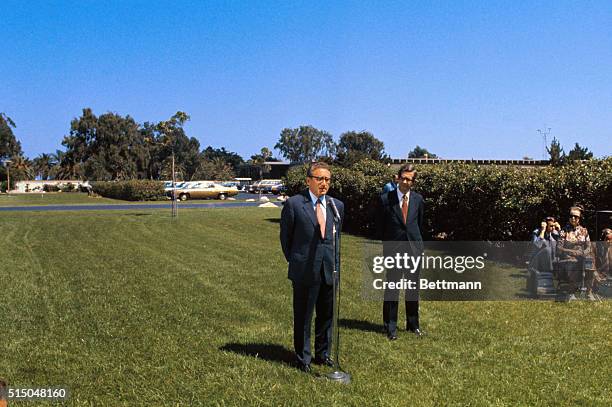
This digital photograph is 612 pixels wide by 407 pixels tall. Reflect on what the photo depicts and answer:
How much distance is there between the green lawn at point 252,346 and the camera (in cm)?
525

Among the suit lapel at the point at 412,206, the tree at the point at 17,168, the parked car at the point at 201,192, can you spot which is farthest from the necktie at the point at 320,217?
the tree at the point at 17,168

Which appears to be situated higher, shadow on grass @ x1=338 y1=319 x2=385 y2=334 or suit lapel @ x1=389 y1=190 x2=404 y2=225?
suit lapel @ x1=389 y1=190 x2=404 y2=225

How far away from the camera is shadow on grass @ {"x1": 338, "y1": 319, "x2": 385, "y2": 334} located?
7.47m

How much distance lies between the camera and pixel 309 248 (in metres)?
5.73

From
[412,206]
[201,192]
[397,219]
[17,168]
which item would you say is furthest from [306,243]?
[17,168]

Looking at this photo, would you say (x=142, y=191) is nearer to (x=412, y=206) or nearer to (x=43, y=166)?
(x=412, y=206)

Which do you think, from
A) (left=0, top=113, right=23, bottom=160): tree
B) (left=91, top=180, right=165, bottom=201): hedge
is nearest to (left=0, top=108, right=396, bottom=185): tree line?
(left=0, top=113, right=23, bottom=160): tree

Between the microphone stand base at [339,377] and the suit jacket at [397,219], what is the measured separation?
200cm

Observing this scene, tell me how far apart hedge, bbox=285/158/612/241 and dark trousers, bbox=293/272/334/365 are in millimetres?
1811

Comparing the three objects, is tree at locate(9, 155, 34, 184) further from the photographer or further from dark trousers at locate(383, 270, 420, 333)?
dark trousers at locate(383, 270, 420, 333)

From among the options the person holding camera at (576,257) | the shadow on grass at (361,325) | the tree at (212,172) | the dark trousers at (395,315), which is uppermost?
the tree at (212,172)

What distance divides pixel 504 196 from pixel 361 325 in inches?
277

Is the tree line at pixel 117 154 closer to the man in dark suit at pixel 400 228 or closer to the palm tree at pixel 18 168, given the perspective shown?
the palm tree at pixel 18 168

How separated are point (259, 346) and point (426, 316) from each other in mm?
2699
